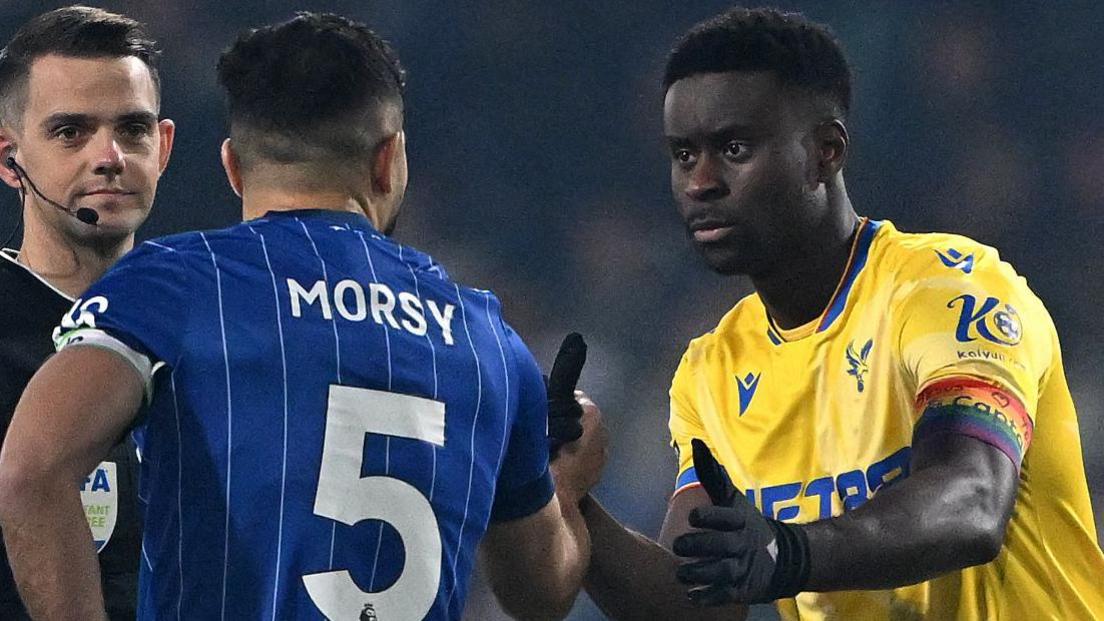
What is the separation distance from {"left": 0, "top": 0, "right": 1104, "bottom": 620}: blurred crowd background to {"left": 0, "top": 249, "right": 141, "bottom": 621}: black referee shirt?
2.79 m

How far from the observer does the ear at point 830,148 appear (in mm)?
2930

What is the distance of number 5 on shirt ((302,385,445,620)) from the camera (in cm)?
186

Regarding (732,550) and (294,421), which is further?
(732,550)

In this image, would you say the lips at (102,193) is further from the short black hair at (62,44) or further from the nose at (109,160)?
the short black hair at (62,44)

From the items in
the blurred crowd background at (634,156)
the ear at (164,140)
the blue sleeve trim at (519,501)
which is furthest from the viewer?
the blurred crowd background at (634,156)

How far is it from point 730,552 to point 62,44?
5.42ft

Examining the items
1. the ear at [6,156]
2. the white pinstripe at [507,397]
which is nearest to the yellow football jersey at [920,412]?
the white pinstripe at [507,397]

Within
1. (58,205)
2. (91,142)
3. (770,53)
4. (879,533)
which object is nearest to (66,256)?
(58,205)

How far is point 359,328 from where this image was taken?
1.90m

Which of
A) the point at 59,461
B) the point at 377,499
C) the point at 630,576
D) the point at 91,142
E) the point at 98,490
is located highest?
the point at 91,142

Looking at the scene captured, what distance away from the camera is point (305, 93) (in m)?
2.02

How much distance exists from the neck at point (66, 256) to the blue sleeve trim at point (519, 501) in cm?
101

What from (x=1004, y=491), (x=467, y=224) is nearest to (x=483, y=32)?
(x=467, y=224)

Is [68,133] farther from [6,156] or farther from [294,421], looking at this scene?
[294,421]
